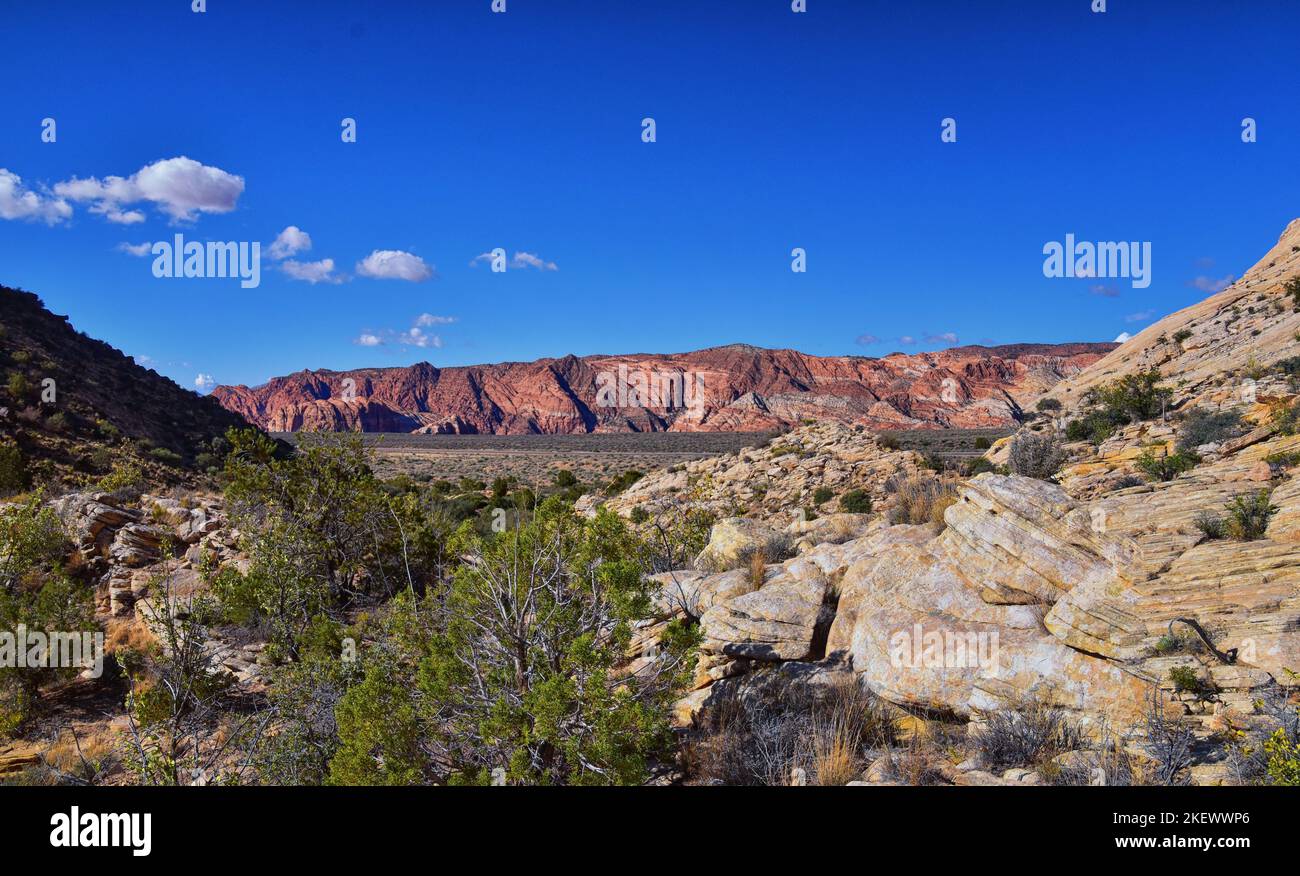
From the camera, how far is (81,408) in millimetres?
24109

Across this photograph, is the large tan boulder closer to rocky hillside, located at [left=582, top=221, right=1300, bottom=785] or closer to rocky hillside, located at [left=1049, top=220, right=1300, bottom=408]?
rocky hillside, located at [left=582, top=221, right=1300, bottom=785]

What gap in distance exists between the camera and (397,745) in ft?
14.6

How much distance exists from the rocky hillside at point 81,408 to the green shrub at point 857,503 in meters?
18.6

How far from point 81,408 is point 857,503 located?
27.5m

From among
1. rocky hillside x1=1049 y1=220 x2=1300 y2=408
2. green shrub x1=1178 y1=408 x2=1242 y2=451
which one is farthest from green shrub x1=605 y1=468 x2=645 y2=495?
rocky hillside x1=1049 y1=220 x2=1300 y2=408

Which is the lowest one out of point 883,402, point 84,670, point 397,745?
point 84,670

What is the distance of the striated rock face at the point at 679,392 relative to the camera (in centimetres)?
10356

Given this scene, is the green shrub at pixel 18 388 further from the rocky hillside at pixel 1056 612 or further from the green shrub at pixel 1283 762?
the green shrub at pixel 1283 762

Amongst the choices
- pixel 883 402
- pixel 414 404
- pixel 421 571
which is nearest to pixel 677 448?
pixel 883 402

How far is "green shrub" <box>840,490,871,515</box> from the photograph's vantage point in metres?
13.5

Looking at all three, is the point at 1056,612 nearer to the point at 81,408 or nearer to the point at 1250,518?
the point at 1250,518
